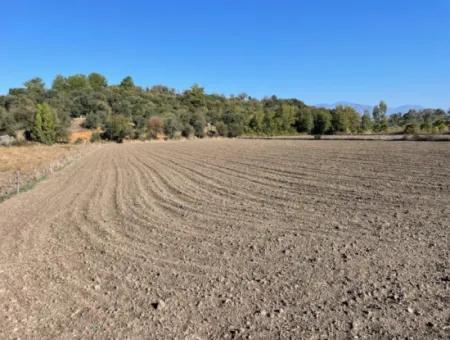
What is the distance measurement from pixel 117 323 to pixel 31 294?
1667 mm

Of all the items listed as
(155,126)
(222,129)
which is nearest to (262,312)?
(155,126)

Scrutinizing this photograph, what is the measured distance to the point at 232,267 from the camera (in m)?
6.26

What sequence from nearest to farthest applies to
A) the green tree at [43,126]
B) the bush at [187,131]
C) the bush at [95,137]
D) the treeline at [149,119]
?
the green tree at [43,126] < the treeline at [149,119] < the bush at [95,137] < the bush at [187,131]

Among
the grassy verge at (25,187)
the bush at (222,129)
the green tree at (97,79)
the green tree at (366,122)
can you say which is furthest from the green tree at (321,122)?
the green tree at (97,79)

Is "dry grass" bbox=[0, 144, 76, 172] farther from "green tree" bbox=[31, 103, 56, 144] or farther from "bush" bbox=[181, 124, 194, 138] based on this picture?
"bush" bbox=[181, 124, 194, 138]

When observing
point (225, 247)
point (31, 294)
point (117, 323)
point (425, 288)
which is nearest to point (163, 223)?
point (225, 247)

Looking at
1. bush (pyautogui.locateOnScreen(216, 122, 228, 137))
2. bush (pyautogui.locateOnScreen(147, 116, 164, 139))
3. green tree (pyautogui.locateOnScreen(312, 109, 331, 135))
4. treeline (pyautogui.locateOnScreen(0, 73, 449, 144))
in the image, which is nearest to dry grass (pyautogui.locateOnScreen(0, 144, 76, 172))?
treeline (pyautogui.locateOnScreen(0, 73, 449, 144))

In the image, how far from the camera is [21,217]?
10758mm

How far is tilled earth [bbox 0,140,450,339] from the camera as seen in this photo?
14.7 feet

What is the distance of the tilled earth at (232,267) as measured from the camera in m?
4.49

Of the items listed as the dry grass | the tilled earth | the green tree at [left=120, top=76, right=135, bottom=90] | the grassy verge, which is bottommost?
the dry grass

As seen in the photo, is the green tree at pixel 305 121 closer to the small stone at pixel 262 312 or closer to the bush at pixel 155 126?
the bush at pixel 155 126

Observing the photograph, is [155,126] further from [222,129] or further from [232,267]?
[232,267]

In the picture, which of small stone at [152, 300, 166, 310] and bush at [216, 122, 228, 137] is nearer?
small stone at [152, 300, 166, 310]
